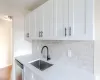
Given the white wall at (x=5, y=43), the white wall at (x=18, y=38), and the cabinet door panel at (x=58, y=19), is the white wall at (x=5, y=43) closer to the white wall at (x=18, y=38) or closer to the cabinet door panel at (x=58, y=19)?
the white wall at (x=18, y=38)

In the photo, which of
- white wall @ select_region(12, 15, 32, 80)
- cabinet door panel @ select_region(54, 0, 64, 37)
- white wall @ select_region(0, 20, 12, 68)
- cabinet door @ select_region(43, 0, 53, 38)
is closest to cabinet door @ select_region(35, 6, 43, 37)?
cabinet door @ select_region(43, 0, 53, 38)

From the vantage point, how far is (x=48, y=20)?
70.6 inches

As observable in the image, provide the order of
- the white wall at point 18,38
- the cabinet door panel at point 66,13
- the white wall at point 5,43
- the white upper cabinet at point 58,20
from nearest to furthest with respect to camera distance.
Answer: the cabinet door panel at point 66,13 < the white upper cabinet at point 58,20 < the white wall at point 18,38 < the white wall at point 5,43

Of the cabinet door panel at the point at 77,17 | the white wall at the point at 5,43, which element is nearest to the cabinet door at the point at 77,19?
the cabinet door panel at the point at 77,17

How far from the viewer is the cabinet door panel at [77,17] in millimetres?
1153

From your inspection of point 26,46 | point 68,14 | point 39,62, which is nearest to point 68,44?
point 68,14

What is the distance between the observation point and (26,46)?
10.2ft

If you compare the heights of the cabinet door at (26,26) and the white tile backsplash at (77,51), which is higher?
the cabinet door at (26,26)

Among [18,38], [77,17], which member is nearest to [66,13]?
[77,17]

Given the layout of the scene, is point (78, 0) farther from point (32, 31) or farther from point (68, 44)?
point (32, 31)

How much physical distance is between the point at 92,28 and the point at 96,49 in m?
0.43

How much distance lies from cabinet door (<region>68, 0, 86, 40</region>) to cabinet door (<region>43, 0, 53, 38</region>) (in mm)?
463

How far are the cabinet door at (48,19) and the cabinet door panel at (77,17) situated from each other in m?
0.48

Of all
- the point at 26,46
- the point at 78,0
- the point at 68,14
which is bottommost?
the point at 26,46
